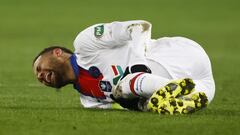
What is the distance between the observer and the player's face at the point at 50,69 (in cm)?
1183

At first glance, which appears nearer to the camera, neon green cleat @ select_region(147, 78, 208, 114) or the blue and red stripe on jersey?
neon green cleat @ select_region(147, 78, 208, 114)

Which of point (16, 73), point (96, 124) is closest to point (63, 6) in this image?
point (16, 73)

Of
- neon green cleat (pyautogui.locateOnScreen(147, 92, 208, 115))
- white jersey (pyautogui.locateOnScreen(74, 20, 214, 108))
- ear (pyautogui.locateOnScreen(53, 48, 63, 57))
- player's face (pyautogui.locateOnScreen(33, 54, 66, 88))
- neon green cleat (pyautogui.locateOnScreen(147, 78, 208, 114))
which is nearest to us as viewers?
neon green cleat (pyautogui.locateOnScreen(147, 78, 208, 114))

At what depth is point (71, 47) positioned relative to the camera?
2583 centimetres

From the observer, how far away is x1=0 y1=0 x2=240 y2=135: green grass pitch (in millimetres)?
10320

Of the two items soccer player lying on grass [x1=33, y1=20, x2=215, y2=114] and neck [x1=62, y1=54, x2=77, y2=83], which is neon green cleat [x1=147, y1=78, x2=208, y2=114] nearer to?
soccer player lying on grass [x1=33, y1=20, x2=215, y2=114]

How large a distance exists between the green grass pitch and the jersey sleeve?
75cm

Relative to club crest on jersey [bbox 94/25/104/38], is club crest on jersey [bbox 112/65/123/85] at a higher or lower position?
lower

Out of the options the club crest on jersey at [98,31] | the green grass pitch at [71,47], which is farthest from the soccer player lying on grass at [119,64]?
the green grass pitch at [71,47]

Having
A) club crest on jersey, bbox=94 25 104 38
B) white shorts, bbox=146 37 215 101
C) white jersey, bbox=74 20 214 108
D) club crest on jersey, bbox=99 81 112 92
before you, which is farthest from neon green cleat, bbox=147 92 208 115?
club crest on jersey, bbox=94 25 104 38

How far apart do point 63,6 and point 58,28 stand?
8282 mm

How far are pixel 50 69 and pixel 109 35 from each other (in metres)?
0.80

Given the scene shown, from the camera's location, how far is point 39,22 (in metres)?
36.4

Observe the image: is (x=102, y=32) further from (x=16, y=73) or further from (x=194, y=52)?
(x=16, y=73)
